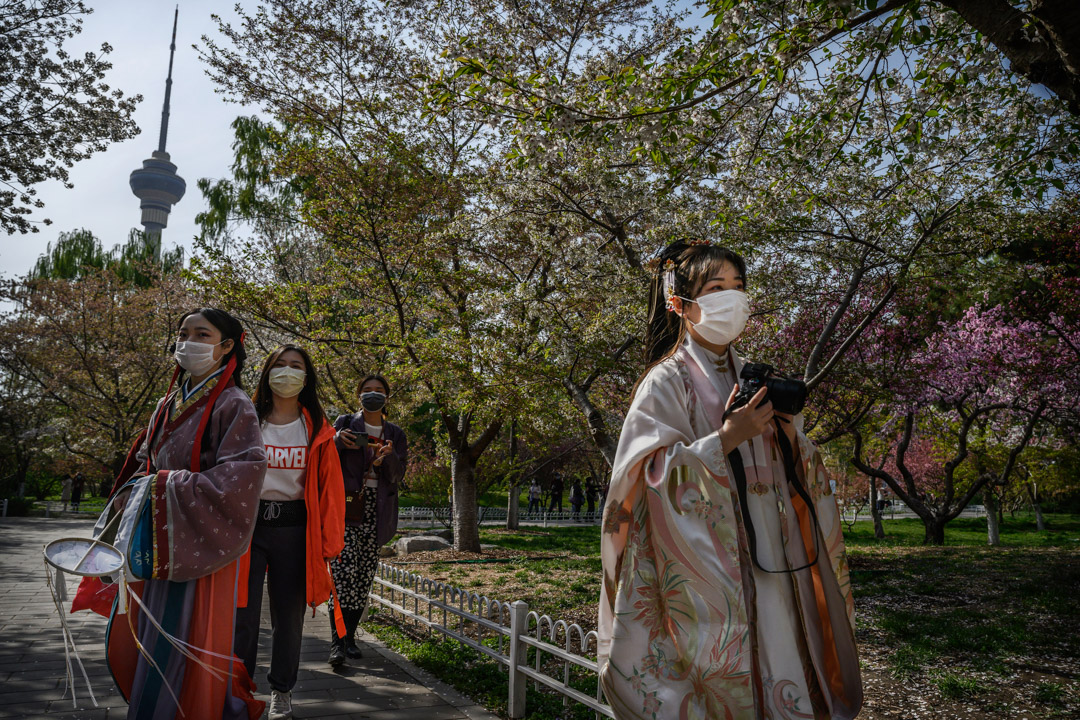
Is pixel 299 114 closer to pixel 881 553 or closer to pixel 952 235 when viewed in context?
pixel 952 235

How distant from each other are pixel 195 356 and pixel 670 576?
2447 millimetres

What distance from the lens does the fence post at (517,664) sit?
4.21 metres

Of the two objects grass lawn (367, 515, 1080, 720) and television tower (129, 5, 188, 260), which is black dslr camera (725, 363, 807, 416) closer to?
grass lawn (367, 515, 1080, 720)

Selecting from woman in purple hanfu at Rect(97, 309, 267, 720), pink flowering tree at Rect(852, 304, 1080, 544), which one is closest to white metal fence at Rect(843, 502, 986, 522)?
pink flowering tree at Rect(852, 304, 1080, 544)

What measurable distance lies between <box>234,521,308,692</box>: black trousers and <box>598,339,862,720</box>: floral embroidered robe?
242 centimetres

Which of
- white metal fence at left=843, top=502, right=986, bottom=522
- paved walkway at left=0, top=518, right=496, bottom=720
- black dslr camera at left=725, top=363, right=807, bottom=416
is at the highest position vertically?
black dslr camera at left=725, top=363, right=807, bottom=416

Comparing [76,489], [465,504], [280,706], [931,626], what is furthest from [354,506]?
[76,489]

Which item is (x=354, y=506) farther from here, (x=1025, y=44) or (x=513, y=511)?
(x=513, y=511)

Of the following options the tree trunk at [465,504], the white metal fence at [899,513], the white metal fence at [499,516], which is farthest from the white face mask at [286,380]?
the white metal fence at [899,513]

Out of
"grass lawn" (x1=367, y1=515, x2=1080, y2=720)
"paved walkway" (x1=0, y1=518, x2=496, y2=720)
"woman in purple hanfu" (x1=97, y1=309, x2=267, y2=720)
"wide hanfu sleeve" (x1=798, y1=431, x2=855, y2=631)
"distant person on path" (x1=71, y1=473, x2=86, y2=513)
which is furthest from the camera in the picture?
"distant person on path" (x1=71, y1=473, x2=86, y2=513)

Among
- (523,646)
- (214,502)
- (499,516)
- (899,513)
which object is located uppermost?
(214,502)

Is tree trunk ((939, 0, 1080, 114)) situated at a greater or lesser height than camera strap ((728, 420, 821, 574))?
greater

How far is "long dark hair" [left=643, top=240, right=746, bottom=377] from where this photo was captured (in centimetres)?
246

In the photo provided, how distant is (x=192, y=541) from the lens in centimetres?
299
